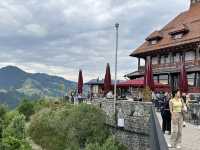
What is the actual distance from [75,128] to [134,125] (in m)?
6.16

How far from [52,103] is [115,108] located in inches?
564

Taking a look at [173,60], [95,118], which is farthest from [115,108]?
[173,60]

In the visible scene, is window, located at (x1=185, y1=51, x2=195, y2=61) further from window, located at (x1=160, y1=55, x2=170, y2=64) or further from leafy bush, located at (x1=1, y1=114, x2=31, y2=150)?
leafy bush, located at (x1=1, y1=114, x2=31, y2=150)

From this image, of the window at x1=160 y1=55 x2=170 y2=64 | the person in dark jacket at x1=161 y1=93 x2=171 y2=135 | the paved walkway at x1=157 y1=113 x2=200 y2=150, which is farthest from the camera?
the window at x1=160 y1=55 x2=170 y2=64

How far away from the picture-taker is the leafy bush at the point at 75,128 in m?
29.0

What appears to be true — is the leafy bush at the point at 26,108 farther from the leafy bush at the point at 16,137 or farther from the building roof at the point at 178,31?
the building roof at the point at 178,31

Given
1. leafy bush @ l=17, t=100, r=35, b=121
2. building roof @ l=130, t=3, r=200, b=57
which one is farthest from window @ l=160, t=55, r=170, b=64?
leafy bush @ l=17, t=100, r=35, b=121

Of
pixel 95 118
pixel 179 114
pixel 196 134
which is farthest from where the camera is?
pixel 95 118

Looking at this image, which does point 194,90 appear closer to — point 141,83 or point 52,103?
point 141,83

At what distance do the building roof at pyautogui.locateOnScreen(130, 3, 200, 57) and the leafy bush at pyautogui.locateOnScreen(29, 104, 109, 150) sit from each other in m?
12.8

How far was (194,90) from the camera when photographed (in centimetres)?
3475

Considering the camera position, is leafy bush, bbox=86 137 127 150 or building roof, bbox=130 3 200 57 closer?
leafy bush, bbox=86 137 127 150

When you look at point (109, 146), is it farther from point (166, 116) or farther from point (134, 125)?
point (166, 116)

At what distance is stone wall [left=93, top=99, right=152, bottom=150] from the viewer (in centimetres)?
2386
